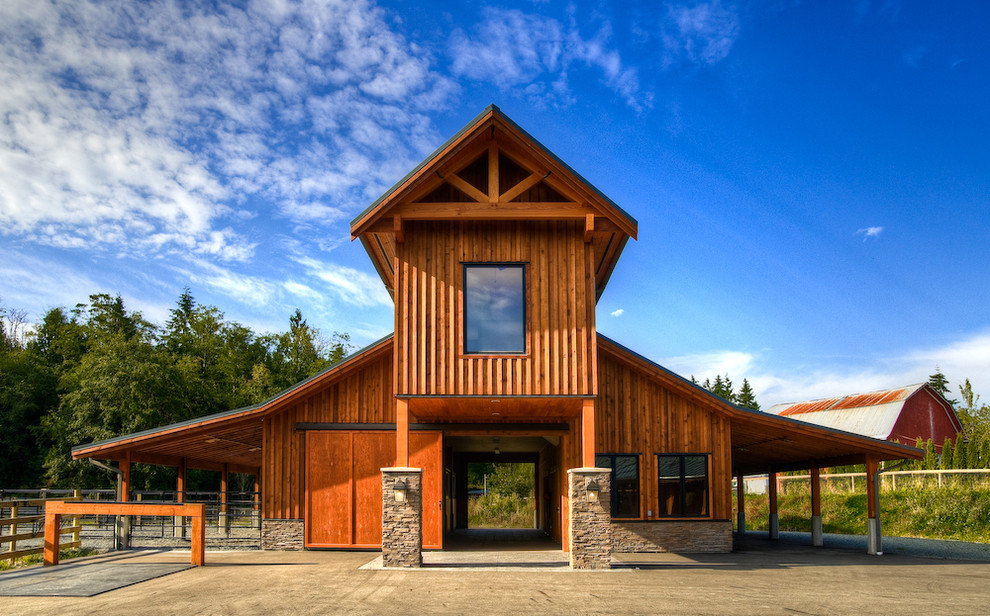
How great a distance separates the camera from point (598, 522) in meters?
13.0

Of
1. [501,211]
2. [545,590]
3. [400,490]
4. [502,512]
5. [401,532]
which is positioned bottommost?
[502,512]

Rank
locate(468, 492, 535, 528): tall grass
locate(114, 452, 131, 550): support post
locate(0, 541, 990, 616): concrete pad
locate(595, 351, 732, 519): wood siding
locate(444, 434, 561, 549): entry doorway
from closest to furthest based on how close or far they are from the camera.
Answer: locate(0, 541, 990, 616): concrete pad → locate(114, 452, 131, 550): support post → locate(595, 351, 732, 519): wood siding → locate(444, 434, 561, 549): entry doorway → locate(468, 492, 535, 528): tall grass

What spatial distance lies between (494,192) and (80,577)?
9.43 m

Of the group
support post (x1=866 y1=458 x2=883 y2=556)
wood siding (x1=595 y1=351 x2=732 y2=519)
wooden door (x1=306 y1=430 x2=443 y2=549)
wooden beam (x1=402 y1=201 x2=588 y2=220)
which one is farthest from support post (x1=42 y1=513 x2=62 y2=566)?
support post (x1=866 y1=458 x2=883 y2=556)

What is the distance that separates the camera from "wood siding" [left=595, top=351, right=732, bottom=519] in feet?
56.2

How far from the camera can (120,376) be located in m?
36.2

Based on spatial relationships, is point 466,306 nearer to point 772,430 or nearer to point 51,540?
point 772,430

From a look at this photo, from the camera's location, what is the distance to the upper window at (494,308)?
14.1 m

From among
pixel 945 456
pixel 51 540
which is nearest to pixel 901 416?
pixel 945 456

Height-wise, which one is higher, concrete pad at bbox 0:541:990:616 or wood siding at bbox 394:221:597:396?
wood siding at bbox 394:221:597:396

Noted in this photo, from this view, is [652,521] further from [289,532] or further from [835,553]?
[289,532]

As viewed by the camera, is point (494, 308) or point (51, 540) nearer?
point (51, 540)

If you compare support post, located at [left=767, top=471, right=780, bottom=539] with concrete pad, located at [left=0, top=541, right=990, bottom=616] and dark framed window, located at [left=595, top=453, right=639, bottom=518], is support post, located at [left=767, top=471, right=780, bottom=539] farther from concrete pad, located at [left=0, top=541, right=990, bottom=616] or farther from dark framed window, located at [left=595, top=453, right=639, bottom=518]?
dark framed window, located at [left=595, top=453, right=639, bottom=518]

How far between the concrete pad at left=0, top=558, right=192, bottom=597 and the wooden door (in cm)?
359
